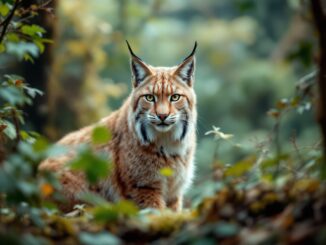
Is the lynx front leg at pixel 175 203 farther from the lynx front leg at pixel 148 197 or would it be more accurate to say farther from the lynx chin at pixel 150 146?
the lynx front leg at pixel 148 197

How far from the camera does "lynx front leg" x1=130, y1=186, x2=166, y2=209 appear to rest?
20.6 ft

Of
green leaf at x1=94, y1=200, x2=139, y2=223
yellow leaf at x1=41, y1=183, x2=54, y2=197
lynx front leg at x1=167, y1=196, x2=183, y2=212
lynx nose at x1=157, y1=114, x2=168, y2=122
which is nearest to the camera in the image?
green leaf at x1=94, y1=200, x2=139, y2=223

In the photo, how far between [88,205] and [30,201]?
2952 mm

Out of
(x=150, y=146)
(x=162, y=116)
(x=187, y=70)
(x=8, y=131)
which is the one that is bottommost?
(x=8, y=131)

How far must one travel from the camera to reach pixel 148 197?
6316 millimetres

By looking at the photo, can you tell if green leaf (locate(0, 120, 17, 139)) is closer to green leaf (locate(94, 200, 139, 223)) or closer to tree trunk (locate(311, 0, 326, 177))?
green leaf (locate(94, 200, 139, 223))

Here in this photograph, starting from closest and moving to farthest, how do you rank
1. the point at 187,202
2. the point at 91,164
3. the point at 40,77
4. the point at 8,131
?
the point at 91,164 < the point at 8,131 < the point at 187,202 < the point at 40,77

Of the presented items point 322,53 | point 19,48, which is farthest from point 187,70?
point 322,53

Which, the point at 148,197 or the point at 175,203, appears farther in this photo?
the point at 175,203

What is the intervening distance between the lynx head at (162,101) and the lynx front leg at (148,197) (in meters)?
0.54

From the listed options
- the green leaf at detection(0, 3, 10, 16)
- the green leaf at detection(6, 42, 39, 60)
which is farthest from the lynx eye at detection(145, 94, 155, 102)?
the green leaf at detection(0, 3, 10, 16)

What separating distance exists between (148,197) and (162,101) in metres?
1.08

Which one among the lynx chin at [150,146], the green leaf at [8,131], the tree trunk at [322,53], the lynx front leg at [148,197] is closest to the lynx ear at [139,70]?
the lynx chin at [150,146]

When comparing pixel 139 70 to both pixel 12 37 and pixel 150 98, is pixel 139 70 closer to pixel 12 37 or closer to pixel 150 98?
pixel 150 98
